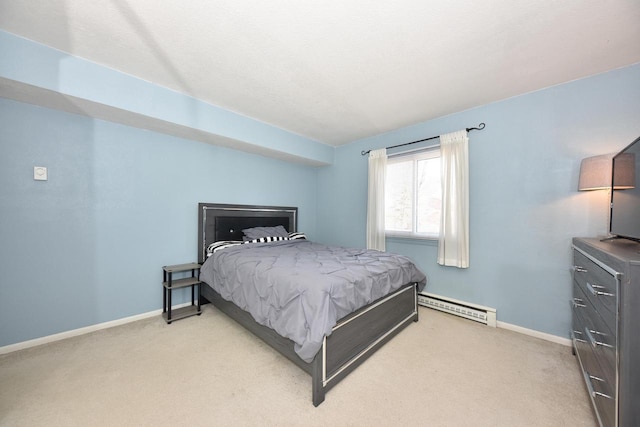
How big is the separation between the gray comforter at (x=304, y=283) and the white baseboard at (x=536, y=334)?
93 cm

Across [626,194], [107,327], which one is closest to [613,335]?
[626,194]

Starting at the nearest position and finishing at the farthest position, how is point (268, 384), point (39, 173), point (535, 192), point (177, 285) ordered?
1. point (268, 384)
2. point (39, 173)
3. point (535, 192)
4. point (177, 285)

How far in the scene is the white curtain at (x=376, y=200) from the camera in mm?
3654

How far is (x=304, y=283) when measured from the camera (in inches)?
69.2

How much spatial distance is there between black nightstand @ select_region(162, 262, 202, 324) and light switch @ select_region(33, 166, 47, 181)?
139 cm

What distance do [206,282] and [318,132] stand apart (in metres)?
2.68

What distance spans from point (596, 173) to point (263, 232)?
12.2ft

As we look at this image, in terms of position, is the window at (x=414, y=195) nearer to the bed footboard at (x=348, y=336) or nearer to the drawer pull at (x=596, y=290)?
the bed footboard at (x=348, y=336)

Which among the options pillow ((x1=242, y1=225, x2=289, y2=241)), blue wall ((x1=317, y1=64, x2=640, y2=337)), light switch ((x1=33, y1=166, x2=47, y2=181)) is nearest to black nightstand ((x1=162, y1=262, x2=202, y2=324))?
pillow ((x1=242, y1=225, x2=289, y2=241))

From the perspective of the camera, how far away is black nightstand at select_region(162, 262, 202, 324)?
2.68 metres

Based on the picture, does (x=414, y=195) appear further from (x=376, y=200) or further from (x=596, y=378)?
(x=596, y=378)

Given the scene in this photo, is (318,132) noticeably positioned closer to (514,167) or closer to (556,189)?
(514,167)

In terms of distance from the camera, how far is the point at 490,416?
1.48 metres

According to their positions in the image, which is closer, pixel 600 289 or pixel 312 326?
pixel 600 289
